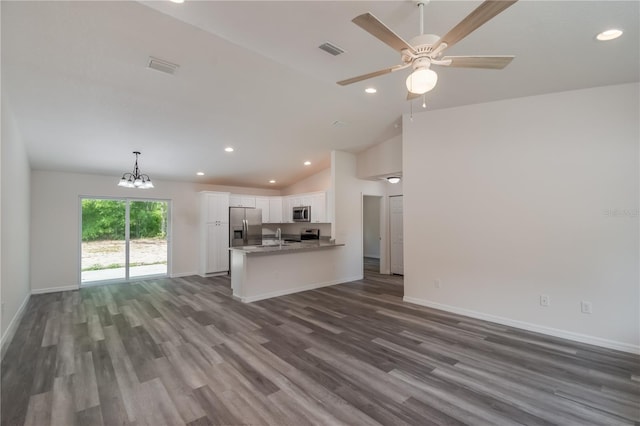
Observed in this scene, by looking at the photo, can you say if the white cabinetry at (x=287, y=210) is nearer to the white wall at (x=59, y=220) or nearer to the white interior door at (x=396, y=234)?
the white interior door at (x=396, y=234)

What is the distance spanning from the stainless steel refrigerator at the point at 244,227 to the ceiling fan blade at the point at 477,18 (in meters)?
6.81

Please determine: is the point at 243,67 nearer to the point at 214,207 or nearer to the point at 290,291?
the point at 290,291

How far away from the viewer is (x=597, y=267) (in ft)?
10.9

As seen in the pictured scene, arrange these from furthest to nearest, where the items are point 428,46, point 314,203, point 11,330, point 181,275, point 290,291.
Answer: point 181,275 → point 314,203 → point 290,291 → point 11,330 → point 428,46

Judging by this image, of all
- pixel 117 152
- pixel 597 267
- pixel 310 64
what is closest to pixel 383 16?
pixel 310 64

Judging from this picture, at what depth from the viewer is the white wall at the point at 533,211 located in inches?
127

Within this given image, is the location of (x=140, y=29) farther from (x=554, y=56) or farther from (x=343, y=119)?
(x=554, y=56)

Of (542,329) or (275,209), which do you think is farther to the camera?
(275,209)

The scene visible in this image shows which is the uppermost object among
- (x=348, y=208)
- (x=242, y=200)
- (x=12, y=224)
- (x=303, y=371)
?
(x=242, y=200)

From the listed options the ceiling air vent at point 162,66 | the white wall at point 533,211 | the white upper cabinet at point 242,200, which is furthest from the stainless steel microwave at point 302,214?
the ceiling air vent at point 162,66

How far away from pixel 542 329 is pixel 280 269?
4.09 m

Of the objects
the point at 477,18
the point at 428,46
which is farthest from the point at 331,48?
the point at 477,18

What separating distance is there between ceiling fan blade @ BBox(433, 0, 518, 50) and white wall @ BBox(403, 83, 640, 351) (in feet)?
8.86

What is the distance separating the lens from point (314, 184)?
26.6ft
